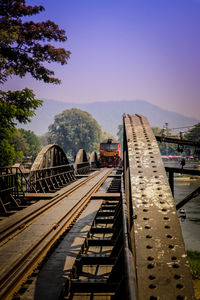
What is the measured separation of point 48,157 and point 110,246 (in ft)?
28.6

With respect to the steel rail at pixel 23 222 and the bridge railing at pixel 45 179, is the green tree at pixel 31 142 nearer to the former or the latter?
Answer: the bridge railing at pixel 45 179

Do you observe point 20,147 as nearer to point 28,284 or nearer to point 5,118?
point 5,118

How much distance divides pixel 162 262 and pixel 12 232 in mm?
5016

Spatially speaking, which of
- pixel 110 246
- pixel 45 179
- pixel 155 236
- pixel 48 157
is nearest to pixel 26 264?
pixel 110 246

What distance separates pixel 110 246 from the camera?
193 inches

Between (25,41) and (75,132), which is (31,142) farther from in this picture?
(25,41)

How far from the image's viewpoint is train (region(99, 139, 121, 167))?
1379 inches

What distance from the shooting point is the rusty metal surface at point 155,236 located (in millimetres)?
1304

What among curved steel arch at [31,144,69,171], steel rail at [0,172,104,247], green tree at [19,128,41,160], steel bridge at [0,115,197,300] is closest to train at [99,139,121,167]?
curved steel arch at [31,144,69,171]

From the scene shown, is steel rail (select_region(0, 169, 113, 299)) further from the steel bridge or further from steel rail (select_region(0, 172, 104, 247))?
steel rail (select_region(0, 172, 104, 247))

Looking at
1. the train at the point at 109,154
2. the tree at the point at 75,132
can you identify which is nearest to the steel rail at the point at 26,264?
the train at the point at 109,154

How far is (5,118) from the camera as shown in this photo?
12.3 meters

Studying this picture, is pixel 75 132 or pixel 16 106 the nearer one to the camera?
pixel 16 106

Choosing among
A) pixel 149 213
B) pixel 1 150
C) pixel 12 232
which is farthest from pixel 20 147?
pixel 149 213
